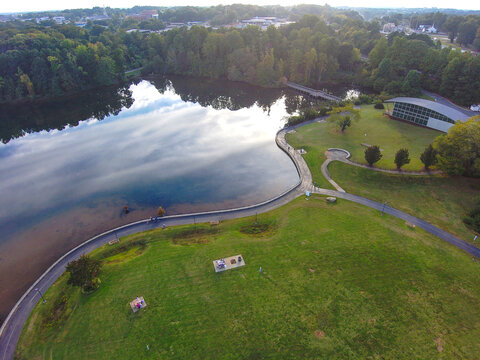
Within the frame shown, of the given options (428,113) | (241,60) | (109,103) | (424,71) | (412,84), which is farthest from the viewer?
(241,60)

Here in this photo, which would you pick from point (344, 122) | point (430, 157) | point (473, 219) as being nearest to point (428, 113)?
point (344, 122)

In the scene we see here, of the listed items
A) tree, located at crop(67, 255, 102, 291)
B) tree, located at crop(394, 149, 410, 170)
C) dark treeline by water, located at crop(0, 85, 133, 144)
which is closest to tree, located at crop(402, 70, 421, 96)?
tree, located at crop(394, 149, 410, 170)

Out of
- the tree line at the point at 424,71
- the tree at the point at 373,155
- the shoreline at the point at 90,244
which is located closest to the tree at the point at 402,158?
the tree at the point at 373,155

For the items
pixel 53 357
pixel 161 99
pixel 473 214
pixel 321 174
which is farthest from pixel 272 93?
pixel 53 357

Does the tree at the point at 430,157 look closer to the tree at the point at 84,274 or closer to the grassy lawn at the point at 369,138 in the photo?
the grassy lawn at the point at 369,138

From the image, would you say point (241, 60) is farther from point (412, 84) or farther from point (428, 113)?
point (428, 113)
